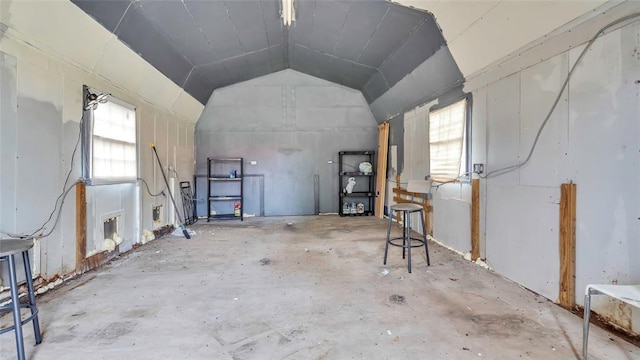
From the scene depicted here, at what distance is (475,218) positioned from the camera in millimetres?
3521

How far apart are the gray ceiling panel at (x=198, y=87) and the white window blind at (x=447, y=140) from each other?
4217mm

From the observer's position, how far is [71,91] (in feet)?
10.0

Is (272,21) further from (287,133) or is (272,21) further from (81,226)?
(81,226)

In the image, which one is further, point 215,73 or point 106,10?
point 215,73

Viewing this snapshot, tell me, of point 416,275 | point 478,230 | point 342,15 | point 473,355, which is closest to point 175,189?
point 342,15

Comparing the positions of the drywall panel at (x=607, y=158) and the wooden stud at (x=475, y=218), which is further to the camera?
the wooden stud at (x=475, y=218)

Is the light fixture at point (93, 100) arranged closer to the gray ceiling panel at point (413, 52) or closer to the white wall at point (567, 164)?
the gray ceiling panel at point (413, 52)

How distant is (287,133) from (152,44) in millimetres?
3654

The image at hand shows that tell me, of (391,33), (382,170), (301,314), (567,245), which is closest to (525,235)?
(567,245)

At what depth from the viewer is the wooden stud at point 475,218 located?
11.4 ft

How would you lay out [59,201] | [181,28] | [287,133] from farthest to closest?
[287,133]
[181,28]
[59,201]

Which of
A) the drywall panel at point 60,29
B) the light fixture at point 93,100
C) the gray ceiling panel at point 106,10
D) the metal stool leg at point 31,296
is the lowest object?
the metal stool leg at point 31,296

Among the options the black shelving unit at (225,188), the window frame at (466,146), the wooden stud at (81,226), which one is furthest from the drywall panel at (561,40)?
the black shelving unit at (225,188)

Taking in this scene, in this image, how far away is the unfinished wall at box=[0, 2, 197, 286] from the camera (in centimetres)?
237
